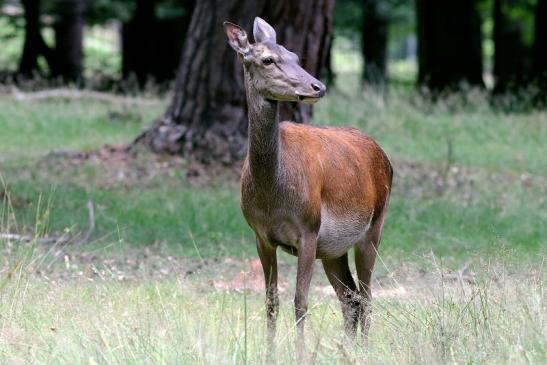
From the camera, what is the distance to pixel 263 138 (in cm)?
678

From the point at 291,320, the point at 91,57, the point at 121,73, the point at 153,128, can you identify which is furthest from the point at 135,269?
the point at 91,57

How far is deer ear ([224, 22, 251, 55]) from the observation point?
6.88m

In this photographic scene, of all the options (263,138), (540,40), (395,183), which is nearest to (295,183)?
(263,138)

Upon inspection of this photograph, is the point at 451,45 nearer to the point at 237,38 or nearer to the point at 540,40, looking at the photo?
the point at 540,40

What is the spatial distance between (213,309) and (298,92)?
1.55 metres

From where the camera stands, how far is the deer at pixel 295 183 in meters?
6.74

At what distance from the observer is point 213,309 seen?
7.32m

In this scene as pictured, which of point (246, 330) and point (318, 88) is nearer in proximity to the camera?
point (246, 330)

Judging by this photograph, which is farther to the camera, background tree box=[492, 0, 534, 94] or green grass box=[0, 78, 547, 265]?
background tree box=[492, 0, 534, 94]

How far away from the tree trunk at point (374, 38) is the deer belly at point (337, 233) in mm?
19634

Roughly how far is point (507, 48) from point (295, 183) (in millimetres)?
23623

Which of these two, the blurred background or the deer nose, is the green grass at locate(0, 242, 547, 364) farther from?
the deer nose

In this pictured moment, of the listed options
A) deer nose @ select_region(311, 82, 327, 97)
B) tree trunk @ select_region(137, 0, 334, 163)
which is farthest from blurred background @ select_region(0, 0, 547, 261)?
deer nose @ select_region(311, 82, 327, 97)

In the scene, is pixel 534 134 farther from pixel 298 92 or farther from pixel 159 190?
pixel 298 92
